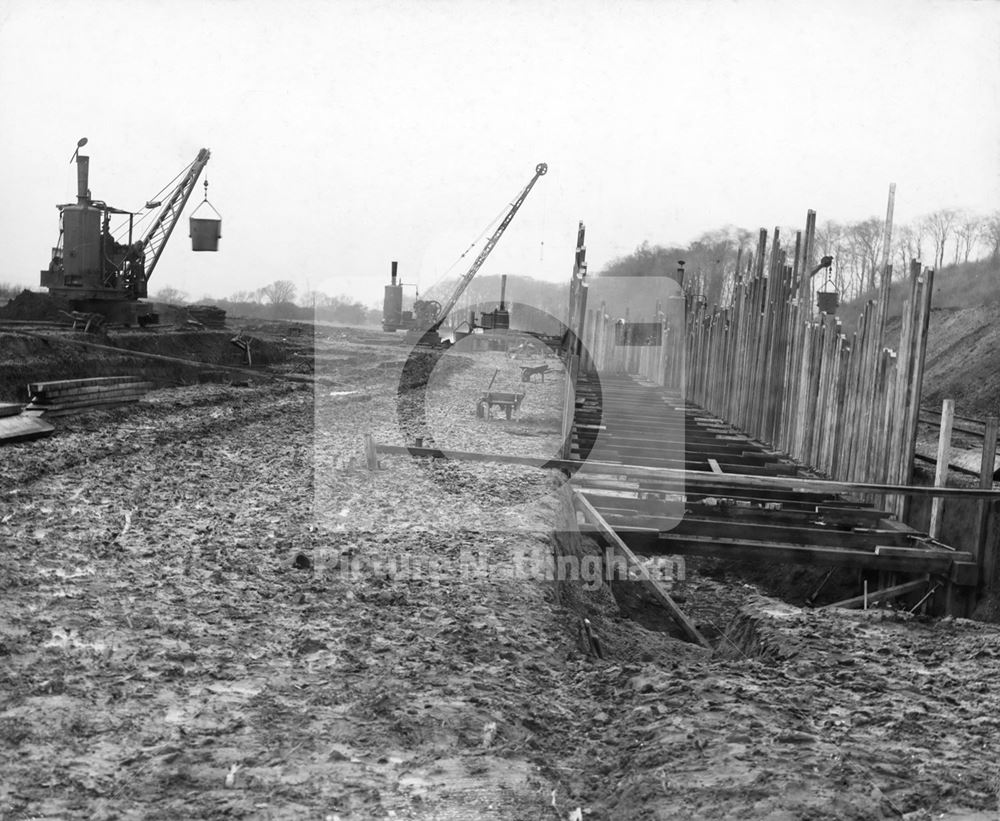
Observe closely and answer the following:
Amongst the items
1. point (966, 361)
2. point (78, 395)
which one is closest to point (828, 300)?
point (78, 395)

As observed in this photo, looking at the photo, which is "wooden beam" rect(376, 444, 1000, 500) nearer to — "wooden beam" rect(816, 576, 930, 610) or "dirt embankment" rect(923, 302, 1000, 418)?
"wooden beam" rect(816, 576, 930, 610)

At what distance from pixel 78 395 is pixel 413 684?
11145 mm

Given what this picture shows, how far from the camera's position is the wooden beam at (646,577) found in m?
6.53

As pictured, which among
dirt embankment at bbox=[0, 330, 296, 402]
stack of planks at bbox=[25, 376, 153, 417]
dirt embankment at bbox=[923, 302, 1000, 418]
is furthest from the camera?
dirt embankment at bbox=[923, 302, 1000, 418]

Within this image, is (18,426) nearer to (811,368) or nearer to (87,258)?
(811,368)

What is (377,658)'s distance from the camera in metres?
4.52

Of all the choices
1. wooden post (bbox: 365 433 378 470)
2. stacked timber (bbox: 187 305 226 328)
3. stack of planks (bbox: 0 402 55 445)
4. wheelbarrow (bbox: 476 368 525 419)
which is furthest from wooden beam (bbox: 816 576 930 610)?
stacked timber (bbox: 187 305 226 328)

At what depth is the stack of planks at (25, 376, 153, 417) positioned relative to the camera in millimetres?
13057

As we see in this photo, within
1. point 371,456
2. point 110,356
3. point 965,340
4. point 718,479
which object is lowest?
point 371,456

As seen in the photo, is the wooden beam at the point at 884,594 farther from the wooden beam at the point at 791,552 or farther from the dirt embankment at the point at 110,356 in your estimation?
the dirt embankment at the point at 110,356

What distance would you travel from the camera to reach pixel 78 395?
544 inches

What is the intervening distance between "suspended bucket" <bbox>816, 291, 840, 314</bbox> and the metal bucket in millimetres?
19072

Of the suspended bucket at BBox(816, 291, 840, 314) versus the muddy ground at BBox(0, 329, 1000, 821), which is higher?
the suspended bucket at BBox(816, 291, 840, 314)

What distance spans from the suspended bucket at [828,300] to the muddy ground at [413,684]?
8761 mm
